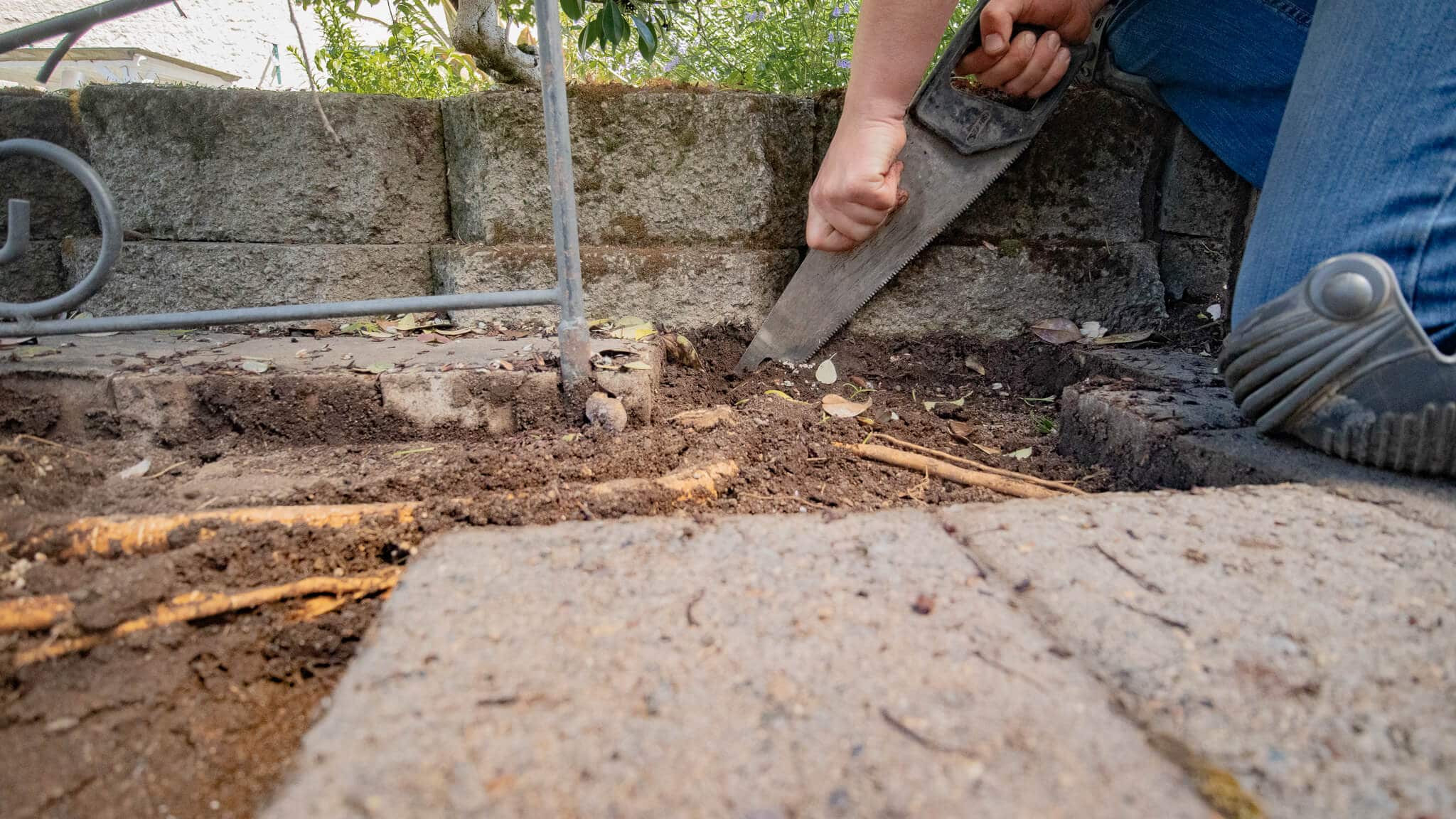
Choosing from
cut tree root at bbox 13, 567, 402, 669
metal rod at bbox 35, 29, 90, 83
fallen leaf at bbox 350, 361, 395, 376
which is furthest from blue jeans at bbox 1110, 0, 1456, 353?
metal rod at bbox 35, 29, 90, 83

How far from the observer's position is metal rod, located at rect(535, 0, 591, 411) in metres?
1.37

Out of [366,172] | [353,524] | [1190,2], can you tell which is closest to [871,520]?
[353,524]

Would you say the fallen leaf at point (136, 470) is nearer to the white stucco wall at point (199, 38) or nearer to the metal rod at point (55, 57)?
the metal rod at point (55, 57)

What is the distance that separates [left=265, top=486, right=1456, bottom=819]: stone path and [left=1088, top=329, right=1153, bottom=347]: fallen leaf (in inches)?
42.9

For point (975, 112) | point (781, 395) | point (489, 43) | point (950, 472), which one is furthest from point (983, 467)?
point (489, 43)

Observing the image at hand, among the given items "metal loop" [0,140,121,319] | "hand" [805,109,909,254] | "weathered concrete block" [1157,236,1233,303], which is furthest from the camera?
"weathered concrete block" [1157,236,1233,303]

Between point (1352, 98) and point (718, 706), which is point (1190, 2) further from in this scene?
point (718, 706)

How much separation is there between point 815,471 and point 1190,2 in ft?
4.66

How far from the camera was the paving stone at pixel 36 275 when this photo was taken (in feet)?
6.61

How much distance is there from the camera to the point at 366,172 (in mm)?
2088

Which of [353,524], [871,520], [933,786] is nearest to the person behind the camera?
[933,786]

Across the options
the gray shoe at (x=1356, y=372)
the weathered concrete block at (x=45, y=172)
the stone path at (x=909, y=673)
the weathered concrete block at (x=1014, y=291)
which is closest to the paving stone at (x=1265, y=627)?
the stone path at (x=909, y=673)

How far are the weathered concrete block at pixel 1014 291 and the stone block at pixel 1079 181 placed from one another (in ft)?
0.17

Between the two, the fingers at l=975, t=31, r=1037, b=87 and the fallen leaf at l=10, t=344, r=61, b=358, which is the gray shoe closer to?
the fingers at l=975, t=31, r=1037, b=87
